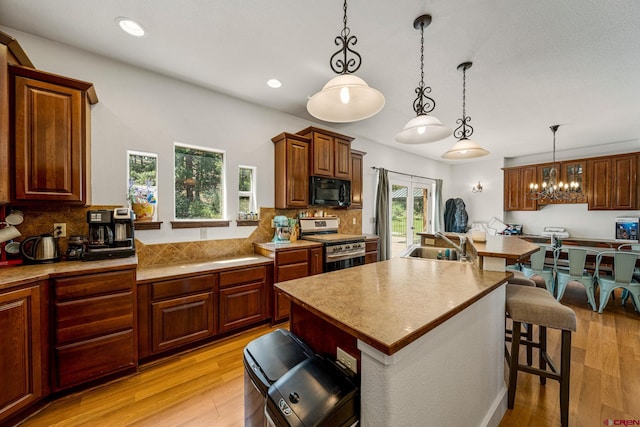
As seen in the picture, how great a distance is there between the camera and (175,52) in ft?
7.36

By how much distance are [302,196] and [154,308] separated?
204cm

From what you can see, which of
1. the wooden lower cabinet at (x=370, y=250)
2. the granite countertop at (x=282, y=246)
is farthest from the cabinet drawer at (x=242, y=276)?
the wooden lower cabinet at (x=370, y=250)

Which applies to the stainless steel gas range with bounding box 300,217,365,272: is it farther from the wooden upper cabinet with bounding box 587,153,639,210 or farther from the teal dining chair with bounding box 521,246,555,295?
the wooden upper cabinet with bounding box 587,153,639,210

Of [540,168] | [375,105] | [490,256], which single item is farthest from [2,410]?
[540,168]

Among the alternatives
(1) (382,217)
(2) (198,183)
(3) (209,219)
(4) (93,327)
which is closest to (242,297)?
(3) (209,219)

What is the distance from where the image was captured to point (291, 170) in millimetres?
3271

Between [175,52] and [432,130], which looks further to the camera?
[175,52]

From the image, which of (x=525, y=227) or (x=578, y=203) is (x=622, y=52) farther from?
(x=525, y=227)

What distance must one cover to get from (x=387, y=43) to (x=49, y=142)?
9.16ft

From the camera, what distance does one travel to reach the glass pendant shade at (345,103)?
1.41 m

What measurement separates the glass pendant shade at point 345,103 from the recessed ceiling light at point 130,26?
1617 millimetres

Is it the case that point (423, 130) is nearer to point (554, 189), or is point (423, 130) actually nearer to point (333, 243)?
point (333, 243)

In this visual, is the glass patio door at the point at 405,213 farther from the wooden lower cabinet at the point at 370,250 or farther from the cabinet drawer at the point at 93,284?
the cabinet drawer at the point at 93,284

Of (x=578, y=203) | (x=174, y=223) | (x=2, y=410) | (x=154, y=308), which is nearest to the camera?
(x=2, y=410)
